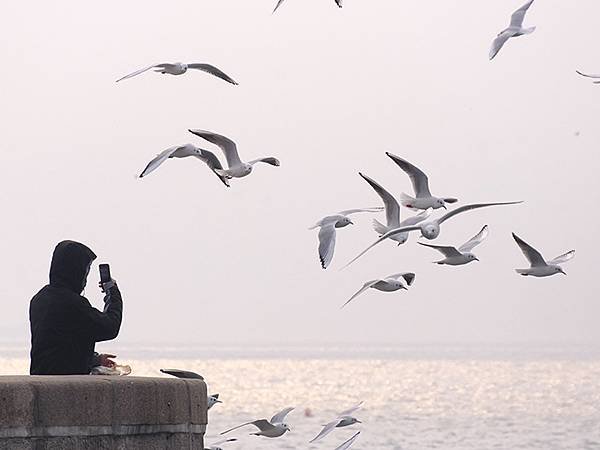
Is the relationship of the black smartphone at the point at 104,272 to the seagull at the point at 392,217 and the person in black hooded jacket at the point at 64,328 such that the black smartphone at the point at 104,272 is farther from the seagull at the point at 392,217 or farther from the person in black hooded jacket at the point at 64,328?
the seagull at the point at 392,217

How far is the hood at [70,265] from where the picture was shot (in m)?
13.0

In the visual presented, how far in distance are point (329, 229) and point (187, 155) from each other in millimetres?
1787

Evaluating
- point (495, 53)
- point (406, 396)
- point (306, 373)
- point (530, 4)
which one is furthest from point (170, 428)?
point (306, 373)

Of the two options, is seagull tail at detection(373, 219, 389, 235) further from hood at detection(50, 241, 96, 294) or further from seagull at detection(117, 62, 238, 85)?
hood at detection(50, 241, 96, 294)

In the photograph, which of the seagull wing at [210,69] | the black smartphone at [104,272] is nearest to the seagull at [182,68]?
the seagull wing at [210,69]

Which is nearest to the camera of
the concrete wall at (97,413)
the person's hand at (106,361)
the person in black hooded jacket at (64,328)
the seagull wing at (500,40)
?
the concrete wall at (97,413)

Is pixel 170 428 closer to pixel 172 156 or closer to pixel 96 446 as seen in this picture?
pixel 96 446

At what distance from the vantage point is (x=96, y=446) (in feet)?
38.4

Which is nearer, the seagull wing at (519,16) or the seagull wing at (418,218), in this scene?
the seagull wing at (418,218)

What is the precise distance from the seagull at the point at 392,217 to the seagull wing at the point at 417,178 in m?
0.21

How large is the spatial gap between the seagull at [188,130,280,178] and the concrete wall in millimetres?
6139

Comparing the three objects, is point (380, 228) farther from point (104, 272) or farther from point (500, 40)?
point (104, 272)

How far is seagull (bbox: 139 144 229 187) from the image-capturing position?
58.1ft

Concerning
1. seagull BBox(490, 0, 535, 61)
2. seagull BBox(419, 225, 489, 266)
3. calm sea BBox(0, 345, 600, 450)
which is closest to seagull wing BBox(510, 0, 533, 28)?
seagull BBox(490, 0, 535, 61)
